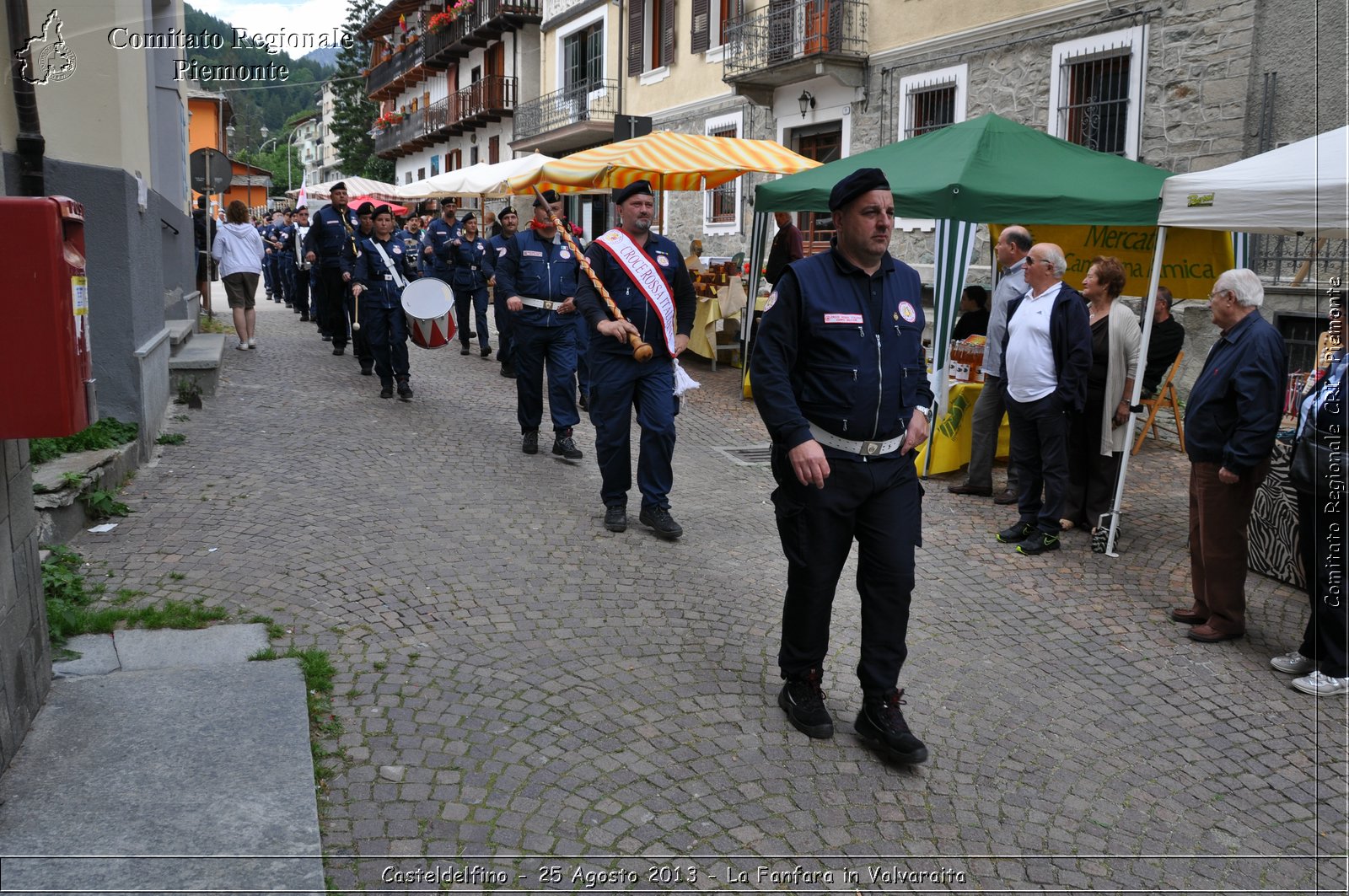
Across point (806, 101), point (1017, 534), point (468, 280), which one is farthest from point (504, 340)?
point (806, 101)

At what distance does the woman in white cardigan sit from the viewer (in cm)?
703

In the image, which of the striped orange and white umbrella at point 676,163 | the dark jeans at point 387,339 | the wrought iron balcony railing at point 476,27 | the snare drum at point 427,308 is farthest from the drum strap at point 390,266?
the wrought iron balcony railing at point 476,27

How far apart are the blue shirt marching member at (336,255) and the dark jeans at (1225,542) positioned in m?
10.0

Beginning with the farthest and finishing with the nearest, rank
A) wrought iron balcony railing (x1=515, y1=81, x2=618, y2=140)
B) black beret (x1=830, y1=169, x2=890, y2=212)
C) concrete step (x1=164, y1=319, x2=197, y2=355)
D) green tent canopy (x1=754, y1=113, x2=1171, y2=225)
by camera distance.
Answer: wrought iron balcony railing (x1=515, y1=81, x2=618, y2=140)
concrete step (x1=164, y1=319, x2=197, y2=355)
green tent canopy (x1=754, y1=113, x2=1171, y2=225)
black beret (x1=830, y1=169, x2=890, y2=212)

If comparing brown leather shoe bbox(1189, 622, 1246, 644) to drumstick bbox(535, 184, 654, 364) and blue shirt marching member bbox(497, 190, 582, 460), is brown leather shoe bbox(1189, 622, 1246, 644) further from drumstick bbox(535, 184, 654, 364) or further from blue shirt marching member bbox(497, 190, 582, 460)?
blue shirt marching member bbox(497, 190, 582, 460)

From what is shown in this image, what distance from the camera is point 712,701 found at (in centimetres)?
435

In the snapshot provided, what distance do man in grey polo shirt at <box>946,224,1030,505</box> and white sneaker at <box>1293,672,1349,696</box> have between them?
9.52ft

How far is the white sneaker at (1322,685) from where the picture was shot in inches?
190

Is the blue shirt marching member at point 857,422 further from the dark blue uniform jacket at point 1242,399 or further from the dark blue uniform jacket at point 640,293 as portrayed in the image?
the dark blue uniform jacket at point 640,293

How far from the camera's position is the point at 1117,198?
7645 millimetres

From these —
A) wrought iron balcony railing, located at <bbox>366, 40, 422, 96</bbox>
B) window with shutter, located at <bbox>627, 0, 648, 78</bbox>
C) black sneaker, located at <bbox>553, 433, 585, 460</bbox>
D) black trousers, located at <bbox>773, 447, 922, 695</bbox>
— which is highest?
wrought iron balcony railing, located at <bbox>366, 40, 422, 96</bbox>

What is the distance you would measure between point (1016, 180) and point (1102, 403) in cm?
197

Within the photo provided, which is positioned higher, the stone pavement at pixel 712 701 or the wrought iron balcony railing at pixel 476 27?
the wrought iron balcony railing at pixel 476 27

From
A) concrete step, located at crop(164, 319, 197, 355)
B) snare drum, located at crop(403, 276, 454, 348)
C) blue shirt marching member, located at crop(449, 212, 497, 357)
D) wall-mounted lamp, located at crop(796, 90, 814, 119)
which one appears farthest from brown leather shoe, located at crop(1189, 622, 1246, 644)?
wall-mounted lamp, located at crop(796, 90, 814, 119)
